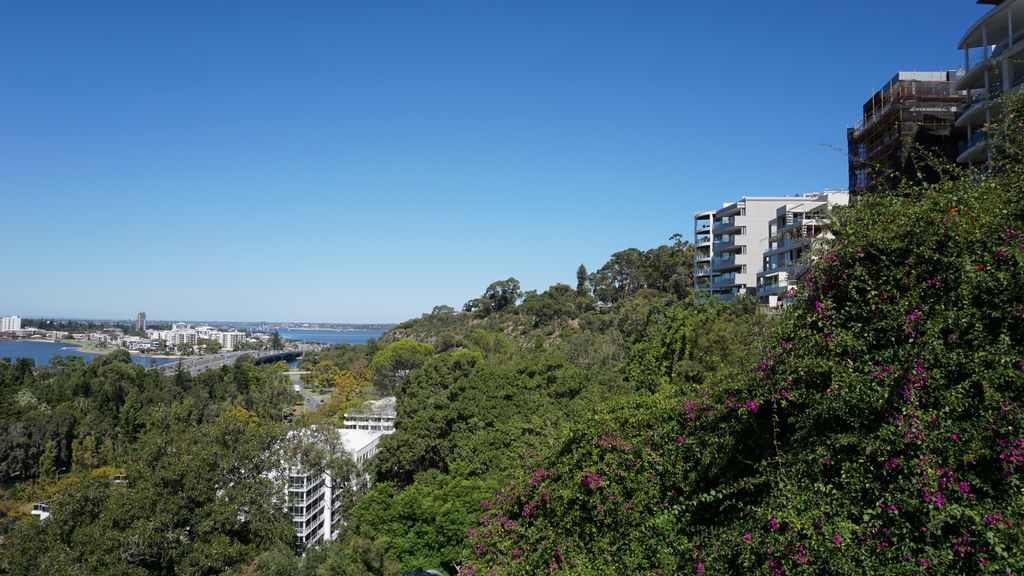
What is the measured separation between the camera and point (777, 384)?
15.9ft

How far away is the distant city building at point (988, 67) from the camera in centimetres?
1260

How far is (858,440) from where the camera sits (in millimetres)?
3980

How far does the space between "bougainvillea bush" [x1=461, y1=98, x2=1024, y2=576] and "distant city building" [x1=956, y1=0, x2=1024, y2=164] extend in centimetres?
950

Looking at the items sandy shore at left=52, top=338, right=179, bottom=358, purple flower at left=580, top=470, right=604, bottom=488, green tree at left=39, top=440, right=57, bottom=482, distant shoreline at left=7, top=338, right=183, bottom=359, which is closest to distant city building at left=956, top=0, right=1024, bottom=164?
purple flower at left=580, top=470, right=604, bottom=488

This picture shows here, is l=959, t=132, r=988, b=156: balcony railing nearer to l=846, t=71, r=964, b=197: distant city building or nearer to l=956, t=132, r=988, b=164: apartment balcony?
l=956, t=132, r=988, b=164: apartment balcony

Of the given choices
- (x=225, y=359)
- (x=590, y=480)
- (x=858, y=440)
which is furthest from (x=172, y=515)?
(x=225, y=359)

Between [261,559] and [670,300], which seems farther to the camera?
[670,300]

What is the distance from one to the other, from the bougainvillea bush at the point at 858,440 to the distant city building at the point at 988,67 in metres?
9.50

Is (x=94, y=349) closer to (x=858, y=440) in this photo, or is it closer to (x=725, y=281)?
(x=725, y=281)

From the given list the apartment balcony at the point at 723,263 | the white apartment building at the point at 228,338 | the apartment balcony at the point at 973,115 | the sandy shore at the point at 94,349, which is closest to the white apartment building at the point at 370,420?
the apartment balcony at the point at 723,263

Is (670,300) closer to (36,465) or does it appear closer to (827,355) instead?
(827,355)

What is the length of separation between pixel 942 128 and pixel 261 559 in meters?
19.7

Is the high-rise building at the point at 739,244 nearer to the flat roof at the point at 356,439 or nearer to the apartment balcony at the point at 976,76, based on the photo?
the apartment balcony at the point at 976,76

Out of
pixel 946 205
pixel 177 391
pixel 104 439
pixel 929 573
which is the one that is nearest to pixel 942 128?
pixel 946 205
